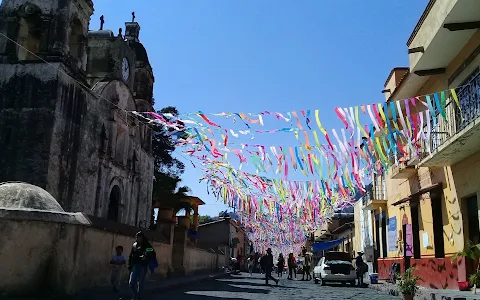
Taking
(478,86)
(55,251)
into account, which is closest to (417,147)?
(478,86)

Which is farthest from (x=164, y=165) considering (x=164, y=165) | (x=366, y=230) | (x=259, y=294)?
(x=259, y=294)

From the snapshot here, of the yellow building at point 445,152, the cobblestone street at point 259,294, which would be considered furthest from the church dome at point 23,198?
the yellow building at point 445,152

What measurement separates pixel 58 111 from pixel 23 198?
1002 centimetres

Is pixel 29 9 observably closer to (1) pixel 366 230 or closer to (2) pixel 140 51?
(2) pixel 140 51

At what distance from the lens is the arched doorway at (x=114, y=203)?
83.8 feet

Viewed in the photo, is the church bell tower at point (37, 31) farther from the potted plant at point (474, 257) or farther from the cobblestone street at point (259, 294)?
the potted plant at point (474, 257)

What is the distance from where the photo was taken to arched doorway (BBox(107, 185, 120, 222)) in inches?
1005

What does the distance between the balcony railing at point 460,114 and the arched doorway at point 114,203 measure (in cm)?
1701

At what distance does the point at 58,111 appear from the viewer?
1947 cm

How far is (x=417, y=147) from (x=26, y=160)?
48.3 ft

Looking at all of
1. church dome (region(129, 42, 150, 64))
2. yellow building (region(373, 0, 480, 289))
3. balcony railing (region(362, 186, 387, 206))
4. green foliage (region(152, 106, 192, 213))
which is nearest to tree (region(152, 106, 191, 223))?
green foliage (region(152, 106, 192, 213))

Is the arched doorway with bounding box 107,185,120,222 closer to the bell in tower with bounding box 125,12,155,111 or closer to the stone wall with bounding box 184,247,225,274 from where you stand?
the stone wall with bounding box 184,247,225,274

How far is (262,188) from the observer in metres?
17.4

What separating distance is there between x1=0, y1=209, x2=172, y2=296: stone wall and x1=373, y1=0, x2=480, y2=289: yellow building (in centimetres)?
961
